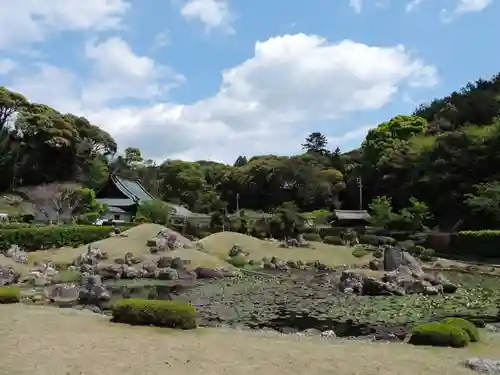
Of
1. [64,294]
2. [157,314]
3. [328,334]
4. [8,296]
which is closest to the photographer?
[157,314]

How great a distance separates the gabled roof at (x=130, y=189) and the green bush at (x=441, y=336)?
151 ft

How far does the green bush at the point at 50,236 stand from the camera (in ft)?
106

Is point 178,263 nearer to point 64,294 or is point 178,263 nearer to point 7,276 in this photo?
point 7,276

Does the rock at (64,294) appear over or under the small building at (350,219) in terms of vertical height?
under

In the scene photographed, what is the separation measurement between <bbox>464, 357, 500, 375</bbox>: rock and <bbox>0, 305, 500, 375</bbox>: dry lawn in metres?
0.18

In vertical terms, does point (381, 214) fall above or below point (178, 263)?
above

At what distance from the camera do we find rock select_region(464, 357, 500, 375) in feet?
28.4

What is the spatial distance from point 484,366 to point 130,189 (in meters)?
51.4

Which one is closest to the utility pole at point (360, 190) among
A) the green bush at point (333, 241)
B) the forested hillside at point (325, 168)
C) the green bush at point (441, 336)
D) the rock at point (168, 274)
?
the forested hillside at point (325, 168)

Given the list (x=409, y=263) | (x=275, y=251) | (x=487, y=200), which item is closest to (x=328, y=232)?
(x=275, y=251)

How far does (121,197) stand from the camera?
57.2 metres

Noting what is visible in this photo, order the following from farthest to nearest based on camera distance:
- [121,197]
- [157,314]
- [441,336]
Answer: [121,197]
[157,314]
[441,336]

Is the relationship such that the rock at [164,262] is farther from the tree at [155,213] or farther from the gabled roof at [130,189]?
the gabled roof at [130,189]

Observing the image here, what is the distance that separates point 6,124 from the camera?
5622 cm
